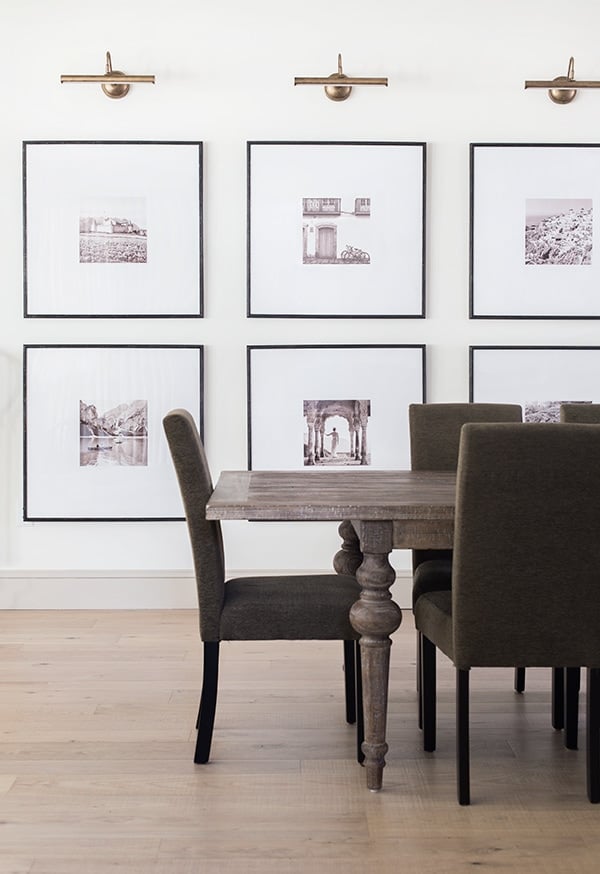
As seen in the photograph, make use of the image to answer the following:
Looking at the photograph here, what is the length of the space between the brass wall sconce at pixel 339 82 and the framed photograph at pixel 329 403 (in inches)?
44.2

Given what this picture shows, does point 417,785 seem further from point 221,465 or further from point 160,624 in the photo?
point 221,465

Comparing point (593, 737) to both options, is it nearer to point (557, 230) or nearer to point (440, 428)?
point (440, 428)

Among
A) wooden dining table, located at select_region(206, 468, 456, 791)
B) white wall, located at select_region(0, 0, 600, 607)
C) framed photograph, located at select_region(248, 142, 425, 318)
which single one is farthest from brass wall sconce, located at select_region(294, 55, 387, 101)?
wooden dining table, located at select_region(206, 468, 456, 791)

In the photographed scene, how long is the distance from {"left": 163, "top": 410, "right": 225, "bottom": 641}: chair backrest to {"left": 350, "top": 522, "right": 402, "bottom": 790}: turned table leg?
15.2 inches

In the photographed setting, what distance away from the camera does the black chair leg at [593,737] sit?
2.34 metres

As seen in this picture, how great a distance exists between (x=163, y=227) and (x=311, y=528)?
1.53 m

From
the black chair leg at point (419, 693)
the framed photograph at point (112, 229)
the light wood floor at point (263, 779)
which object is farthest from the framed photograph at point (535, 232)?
the black chair leg at point (419, 693)

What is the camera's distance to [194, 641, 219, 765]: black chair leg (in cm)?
258

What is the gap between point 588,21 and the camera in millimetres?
4367

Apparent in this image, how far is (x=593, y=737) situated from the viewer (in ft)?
7.75

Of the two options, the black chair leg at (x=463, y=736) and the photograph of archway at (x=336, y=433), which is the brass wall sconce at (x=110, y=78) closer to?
the photograph of archway at (x=336, y=433)

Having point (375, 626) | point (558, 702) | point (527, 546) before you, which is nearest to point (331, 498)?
point (375, 626)

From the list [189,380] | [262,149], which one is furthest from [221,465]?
[262,149]

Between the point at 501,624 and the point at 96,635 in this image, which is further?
the point at 96,635
